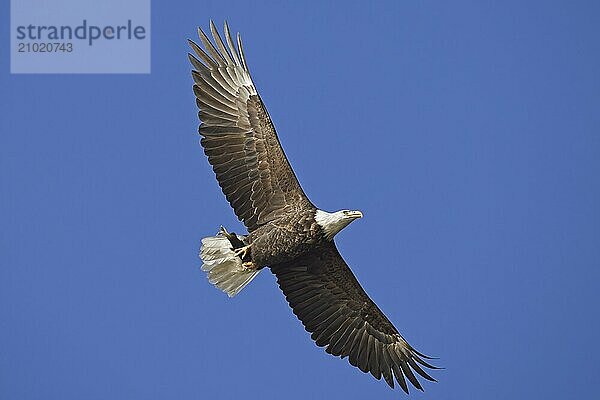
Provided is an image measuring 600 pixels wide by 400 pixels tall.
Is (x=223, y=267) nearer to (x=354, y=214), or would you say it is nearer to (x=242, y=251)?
(x=242, y=251)

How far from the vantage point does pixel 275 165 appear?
9477mm

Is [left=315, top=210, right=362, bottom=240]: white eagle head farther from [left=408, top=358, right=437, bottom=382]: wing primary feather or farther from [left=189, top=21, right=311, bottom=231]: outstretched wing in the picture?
[left=408, top=358, right=437, bottom=382]: wing primary feather

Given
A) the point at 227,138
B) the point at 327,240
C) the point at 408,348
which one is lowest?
the point at 408,348

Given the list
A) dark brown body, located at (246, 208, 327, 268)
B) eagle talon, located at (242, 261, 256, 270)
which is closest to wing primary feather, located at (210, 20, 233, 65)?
dark brown body, located at (246, 208, 327, 268)

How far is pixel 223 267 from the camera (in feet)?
31.2

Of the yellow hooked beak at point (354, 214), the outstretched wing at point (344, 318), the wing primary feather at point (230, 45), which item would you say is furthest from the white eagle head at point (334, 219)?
the wing primary feather at point (230, 45)

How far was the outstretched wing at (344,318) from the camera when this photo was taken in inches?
382

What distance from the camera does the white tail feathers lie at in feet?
31.0

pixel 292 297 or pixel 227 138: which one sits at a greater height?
pixel 227 138

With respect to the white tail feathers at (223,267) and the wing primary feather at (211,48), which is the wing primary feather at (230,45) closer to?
the wing primary feather at (211,48)

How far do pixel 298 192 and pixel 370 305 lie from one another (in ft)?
3.25

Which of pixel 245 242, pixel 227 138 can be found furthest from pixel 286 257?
pixel 227 138

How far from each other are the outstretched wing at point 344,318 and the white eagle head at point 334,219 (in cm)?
36

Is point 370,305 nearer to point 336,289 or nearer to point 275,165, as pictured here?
point 336,289
